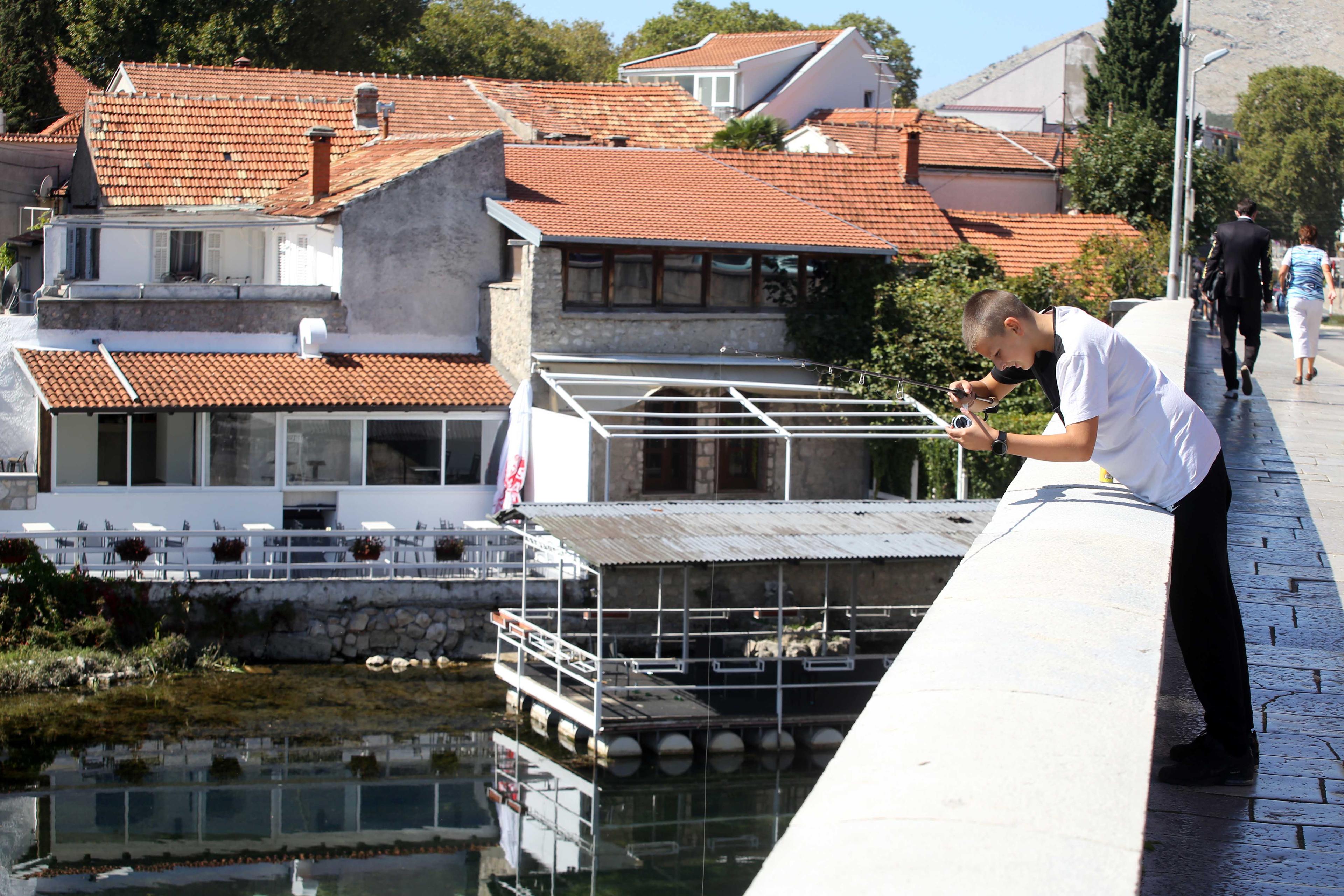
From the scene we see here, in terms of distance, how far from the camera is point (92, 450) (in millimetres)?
24141

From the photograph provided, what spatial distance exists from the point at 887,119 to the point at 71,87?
28.7 metres

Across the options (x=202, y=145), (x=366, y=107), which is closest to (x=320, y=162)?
(x=202, y=145)

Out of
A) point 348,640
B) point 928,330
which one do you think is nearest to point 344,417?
point 348,640

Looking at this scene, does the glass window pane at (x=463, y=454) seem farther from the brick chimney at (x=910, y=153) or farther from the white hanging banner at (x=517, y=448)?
the brick chimney at (x=910, y=153)

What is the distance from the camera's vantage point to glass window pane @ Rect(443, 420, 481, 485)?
2597 cm

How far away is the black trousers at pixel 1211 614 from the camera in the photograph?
14.6 ft

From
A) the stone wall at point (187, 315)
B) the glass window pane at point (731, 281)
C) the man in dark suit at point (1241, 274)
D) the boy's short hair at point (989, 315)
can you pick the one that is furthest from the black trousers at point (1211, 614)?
the stone wall at point (187, 315)

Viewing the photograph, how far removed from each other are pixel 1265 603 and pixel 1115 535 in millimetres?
2929

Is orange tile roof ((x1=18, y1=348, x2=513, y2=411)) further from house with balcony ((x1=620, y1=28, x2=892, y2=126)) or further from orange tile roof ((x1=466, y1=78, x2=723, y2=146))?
house with balcony ((x1=620, y1=28, x2=892, y2=126))

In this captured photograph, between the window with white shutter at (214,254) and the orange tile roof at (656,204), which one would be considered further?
the window with white shutter at (214,254)

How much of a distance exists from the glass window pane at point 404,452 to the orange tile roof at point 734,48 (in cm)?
3296

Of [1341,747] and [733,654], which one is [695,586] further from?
[1341,747]

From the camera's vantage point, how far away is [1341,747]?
191 inches

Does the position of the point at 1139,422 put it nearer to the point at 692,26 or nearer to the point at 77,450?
the point at 77,450
